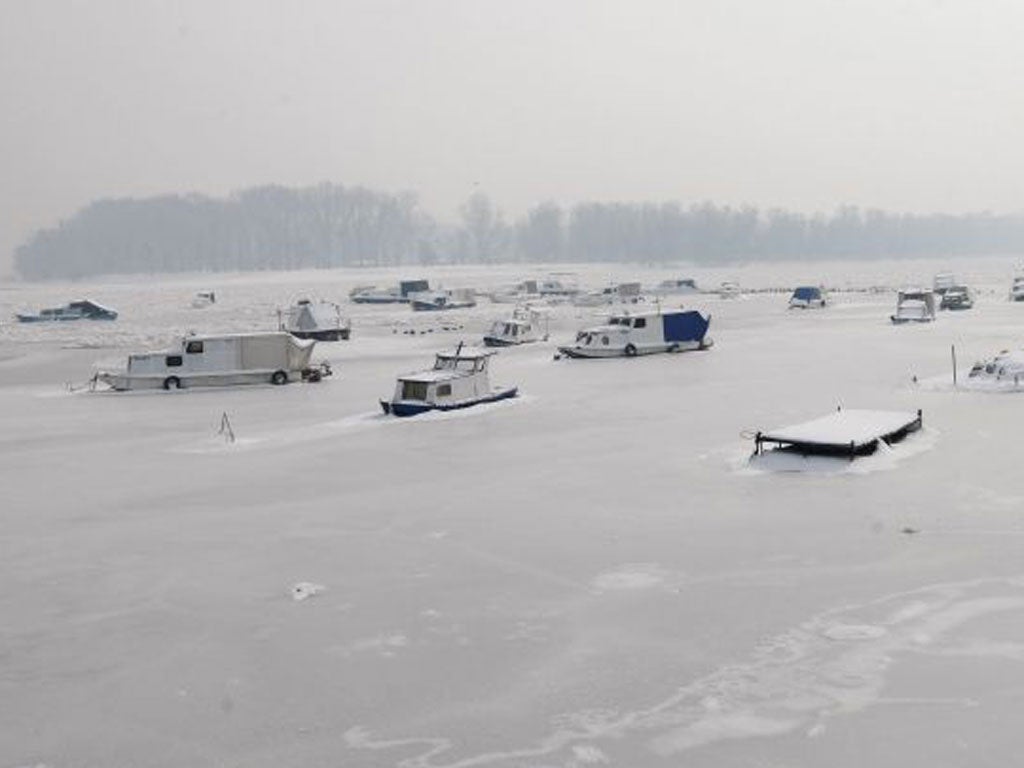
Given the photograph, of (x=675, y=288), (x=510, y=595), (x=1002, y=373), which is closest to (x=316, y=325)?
(x=1002, y=373)

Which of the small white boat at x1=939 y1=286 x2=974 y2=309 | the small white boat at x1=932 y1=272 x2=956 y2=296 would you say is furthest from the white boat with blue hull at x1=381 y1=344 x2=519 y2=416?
the small white boat at x1=932 y1=272 x2=956 y2=296

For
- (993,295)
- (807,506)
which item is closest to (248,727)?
(807,506)

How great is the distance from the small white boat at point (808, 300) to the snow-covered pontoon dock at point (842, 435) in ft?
225

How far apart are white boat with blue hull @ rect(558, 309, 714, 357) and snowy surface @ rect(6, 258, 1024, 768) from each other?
20.5 meters

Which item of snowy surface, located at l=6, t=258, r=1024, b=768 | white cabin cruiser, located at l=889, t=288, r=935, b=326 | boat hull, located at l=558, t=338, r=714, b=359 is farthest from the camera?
white cabin cruiser, located at l=889, t=288, r=935, b=326

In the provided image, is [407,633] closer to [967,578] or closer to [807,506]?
[967,578]

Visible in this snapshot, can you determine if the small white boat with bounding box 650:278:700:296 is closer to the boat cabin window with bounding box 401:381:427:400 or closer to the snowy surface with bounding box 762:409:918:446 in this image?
the boat cabin window with bounding box 401:381:427:400

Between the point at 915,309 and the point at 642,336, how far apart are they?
2698 centimetres

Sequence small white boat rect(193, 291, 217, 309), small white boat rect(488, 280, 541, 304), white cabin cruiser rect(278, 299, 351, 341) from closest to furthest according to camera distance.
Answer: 1. white cabin cruiser rect(278, 299, 351, 341)
2. small white boat rect(193, 291, 217, 309)
3. small white boat rect(488, 280, 541, 304)

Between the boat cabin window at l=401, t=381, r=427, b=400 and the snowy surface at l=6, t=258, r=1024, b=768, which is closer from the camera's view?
the snowy surface at l=6, t=258, r=1024, b=768

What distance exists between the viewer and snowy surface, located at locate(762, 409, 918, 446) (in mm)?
23422

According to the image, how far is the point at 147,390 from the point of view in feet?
141

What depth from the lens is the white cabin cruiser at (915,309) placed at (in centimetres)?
7044

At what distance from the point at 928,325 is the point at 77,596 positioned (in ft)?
203
